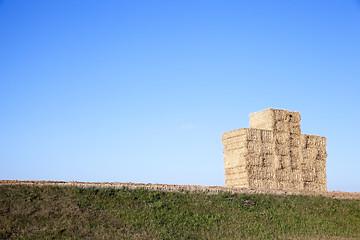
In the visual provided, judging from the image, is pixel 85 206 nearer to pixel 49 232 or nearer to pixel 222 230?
pixel 49 232

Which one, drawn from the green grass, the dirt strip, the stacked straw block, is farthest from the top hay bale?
the green grass

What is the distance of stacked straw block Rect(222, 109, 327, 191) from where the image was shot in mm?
37688

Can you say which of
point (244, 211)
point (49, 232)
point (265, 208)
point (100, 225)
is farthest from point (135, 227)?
point (265, 208)

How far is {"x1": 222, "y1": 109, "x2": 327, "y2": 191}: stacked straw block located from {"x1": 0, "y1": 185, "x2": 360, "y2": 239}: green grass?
5072 mm

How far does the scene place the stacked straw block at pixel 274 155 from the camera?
3769 cm

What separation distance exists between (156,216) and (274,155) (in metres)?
15.7

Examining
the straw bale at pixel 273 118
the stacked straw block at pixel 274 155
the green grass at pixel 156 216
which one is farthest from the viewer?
the straw bale at pixel 273 118

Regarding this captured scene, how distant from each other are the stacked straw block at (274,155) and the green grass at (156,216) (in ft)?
16.6

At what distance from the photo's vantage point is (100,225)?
23938 mm

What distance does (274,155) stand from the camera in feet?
127

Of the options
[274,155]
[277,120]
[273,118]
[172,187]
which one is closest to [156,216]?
[172,187]

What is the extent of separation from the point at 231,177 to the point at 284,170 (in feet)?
14.4

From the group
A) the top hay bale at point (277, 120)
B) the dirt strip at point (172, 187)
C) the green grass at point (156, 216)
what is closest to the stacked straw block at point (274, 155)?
the top hay bale at point (277, 120)

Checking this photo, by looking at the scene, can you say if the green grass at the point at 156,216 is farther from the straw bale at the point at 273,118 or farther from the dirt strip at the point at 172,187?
the straw bale at the point at 273,118
